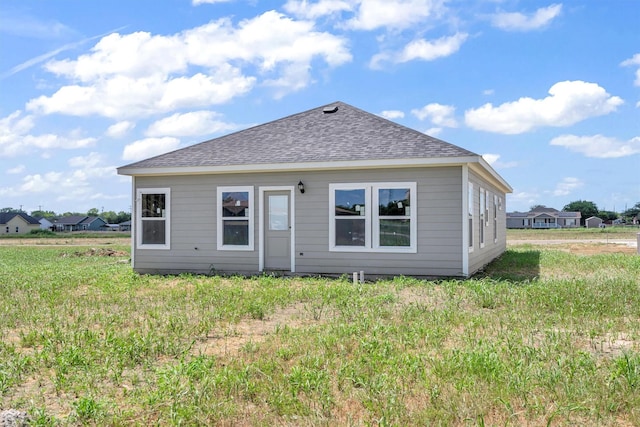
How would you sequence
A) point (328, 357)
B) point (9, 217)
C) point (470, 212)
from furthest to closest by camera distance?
point (9, 217)
point (470, 212)
point (328, 357)

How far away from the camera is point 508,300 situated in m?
8.14

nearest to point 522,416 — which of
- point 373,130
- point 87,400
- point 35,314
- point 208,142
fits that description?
point 87,400

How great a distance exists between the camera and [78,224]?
103m

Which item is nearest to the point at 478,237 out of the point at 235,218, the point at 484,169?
the point at 484,169

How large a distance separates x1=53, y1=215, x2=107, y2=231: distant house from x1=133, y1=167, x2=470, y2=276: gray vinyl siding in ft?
321

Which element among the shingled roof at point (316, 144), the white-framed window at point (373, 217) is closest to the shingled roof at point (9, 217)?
the shingled roof at point (316, 144)

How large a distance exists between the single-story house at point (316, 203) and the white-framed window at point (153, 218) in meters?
0.03

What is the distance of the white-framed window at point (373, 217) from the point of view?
11695 mm

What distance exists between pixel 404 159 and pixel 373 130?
2.37 m

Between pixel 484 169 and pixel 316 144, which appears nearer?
pixel 484 169

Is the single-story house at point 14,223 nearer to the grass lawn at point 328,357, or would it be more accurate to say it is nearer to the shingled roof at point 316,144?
the shingled roof at point 316,144

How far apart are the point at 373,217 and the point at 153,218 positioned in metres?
5.76

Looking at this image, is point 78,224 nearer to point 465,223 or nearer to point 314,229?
point 314,229

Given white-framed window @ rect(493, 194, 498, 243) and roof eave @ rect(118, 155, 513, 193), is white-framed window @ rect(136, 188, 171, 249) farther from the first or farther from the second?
white-framed window @ rect(493, 194, 498, 243)
